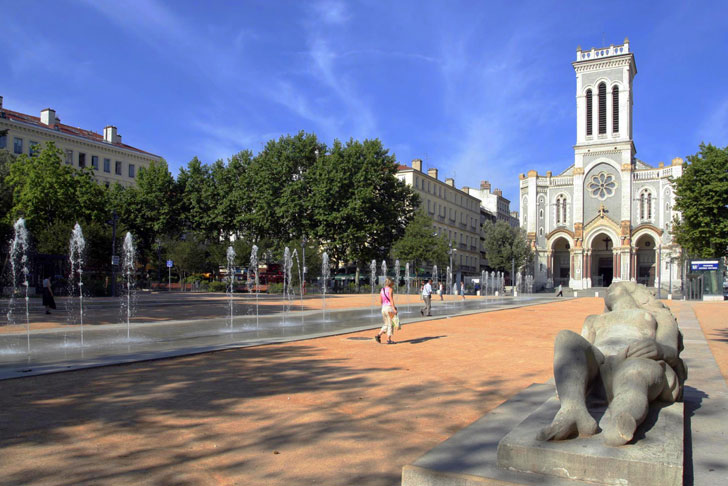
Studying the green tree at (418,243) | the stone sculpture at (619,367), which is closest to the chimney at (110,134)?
the green tree at (418,243)

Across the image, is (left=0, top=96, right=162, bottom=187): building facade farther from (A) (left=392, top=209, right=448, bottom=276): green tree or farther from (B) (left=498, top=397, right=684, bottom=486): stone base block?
(B) (left=498, top=397, right=684, bottom=486): stone base block

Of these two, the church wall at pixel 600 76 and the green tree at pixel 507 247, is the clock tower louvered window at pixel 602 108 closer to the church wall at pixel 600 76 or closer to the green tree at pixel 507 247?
the church wall at pixel 600 76

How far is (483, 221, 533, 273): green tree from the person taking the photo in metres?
74.1

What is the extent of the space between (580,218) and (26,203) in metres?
61.8

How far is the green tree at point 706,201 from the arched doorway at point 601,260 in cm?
2885

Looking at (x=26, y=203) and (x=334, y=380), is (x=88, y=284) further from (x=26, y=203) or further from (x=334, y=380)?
(x=334, y=380)

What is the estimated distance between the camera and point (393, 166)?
176 feet

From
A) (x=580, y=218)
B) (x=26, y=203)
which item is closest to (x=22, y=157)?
(x=26, y=203)

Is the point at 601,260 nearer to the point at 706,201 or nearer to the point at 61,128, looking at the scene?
the point at 706,201

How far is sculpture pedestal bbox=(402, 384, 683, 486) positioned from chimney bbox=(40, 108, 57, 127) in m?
69.9

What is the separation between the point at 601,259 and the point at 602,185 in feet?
35.7

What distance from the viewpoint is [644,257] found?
72.9 meters

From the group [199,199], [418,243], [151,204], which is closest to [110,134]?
[151,204]

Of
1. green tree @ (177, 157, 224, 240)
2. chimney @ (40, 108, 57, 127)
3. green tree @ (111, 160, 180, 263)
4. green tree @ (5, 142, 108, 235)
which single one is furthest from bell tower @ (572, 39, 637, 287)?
chimney @ (40, 108, 57, 127)
